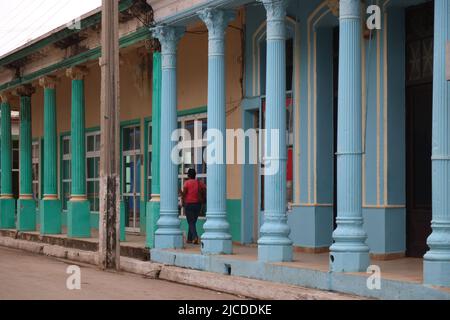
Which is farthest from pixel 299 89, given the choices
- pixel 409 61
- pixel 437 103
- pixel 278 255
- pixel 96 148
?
pixel 96 148

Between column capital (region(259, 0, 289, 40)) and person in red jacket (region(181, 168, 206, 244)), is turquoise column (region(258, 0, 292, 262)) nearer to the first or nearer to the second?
column capital (region(259, 0, 289, 40))

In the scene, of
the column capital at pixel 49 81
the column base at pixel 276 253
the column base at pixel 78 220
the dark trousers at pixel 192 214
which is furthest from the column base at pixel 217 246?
the column capital at pixel 49 81

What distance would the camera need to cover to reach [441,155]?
343 inches

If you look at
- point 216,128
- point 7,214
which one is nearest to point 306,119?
point 216,128

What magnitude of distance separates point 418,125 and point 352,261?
300 cm

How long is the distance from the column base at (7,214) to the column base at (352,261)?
15370mm

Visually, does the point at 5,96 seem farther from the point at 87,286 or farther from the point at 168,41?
the point at 87,286

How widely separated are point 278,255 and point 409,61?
12.1 feet

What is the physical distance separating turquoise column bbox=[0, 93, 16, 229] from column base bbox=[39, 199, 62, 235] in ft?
12.2

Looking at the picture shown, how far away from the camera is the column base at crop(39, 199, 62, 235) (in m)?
19.9

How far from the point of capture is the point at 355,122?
1013 cm

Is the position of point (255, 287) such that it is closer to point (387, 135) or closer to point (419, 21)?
point (387, 135)

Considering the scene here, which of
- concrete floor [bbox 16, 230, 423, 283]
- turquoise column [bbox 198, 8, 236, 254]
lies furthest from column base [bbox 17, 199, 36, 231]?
turquoise column [bbox 198, 8, 236, 254]

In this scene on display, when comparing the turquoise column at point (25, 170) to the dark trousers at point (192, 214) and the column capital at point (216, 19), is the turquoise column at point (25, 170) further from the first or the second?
the column capital at point (216, 19)
